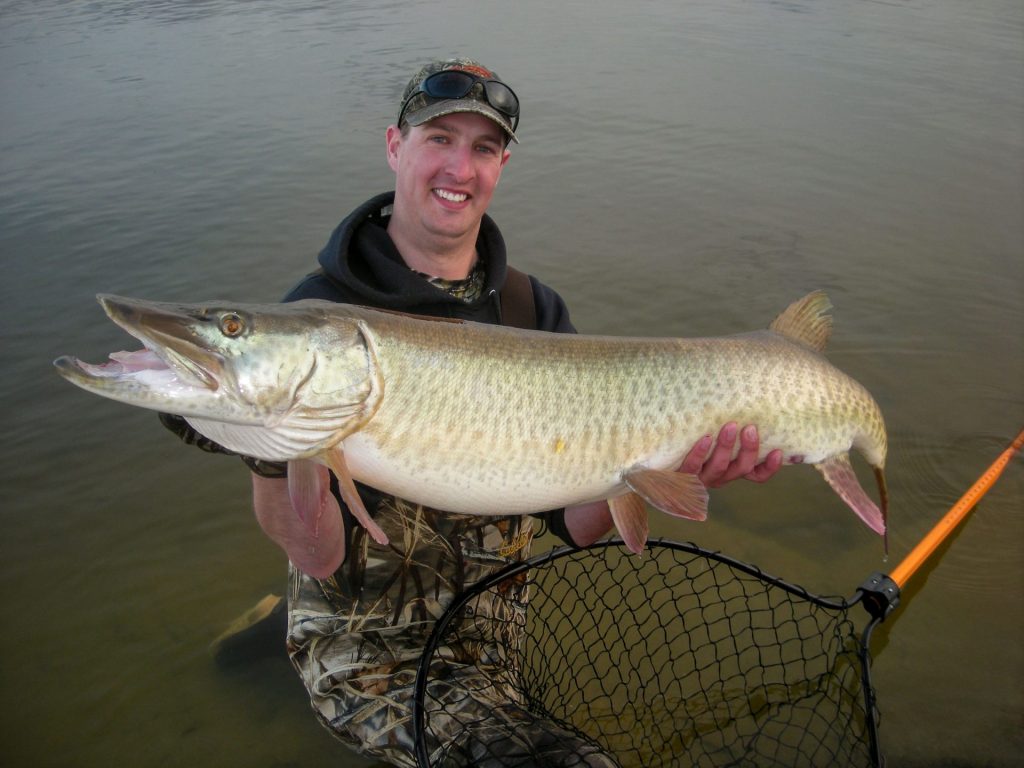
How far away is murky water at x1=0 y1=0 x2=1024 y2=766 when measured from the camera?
381 centimetres

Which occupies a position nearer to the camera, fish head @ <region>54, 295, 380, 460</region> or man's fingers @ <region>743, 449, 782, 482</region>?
fish head @ <region>54, 295, 380, 460</region>

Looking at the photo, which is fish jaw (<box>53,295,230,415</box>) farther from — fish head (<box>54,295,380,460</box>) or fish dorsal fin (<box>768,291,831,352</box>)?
fish dorsal fin (<box>768,291,831,352</box>)

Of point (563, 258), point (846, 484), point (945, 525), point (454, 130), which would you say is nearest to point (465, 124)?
point (454, 130)

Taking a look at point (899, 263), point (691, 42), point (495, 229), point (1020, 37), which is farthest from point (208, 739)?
point (1020, 37)

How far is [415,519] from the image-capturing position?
279cm

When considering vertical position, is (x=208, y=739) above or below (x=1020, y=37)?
below

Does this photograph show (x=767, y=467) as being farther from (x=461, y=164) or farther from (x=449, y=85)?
(x=449, y=85)

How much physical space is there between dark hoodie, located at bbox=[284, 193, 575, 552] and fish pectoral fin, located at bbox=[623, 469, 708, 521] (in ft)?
2.27

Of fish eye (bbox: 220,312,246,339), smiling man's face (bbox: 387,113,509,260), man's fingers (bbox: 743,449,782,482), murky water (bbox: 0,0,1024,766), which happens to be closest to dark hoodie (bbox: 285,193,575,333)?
smiling man's face (bbox: 387,113,509,260)

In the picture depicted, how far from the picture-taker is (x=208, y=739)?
354 cm

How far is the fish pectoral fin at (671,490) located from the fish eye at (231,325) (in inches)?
53.6

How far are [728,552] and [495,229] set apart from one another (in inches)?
98.2

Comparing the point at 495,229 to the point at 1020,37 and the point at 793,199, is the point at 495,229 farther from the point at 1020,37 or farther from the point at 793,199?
the point at 1020,37

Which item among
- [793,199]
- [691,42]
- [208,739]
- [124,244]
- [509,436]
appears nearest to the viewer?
[509,436]
